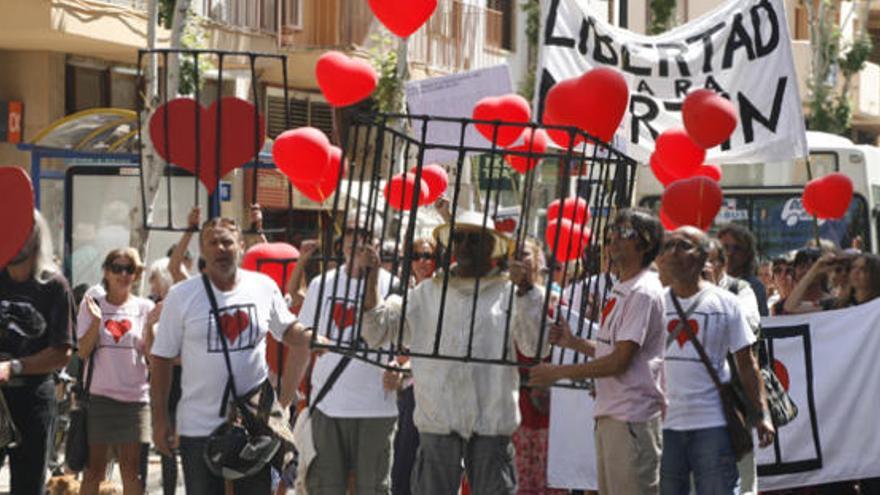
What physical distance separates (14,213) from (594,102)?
3.44 meters

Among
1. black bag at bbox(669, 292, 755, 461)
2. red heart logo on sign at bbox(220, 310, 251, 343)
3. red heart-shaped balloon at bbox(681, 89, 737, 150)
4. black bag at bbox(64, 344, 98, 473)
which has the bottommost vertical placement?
black bag at bbox(64, 344, 98, 473)

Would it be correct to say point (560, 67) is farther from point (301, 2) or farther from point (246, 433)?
point (301, 2)

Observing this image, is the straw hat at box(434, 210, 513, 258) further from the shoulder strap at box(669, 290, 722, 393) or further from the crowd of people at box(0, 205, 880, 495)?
the shoulder strap at box(669, 290, 722, 393)

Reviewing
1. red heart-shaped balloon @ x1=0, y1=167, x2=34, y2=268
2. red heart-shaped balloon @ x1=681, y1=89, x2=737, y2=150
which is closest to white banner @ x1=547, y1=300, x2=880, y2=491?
red heart-shaped balloon @ x1=681, y1=89, x2=737, y2=150

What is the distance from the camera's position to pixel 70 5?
67.6ft

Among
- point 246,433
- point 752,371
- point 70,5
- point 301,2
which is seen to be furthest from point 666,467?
point 301,2

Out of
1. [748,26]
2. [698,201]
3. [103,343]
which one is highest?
[748,26]

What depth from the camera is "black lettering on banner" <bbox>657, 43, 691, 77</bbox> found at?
1292 centimetres

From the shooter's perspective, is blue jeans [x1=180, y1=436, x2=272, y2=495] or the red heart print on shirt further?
blue jeans [x1=180, y1=436, x2=272, y2=495]

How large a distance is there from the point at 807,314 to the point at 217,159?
3563 millimetres

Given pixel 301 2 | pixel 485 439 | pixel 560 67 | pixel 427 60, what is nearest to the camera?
pixel 485 439

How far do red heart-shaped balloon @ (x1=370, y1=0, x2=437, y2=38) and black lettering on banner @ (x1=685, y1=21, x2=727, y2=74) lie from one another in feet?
8.97

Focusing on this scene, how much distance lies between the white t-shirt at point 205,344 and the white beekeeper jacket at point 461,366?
788mm

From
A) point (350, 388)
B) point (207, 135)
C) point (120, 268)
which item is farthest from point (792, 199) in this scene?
point (350, 388)
